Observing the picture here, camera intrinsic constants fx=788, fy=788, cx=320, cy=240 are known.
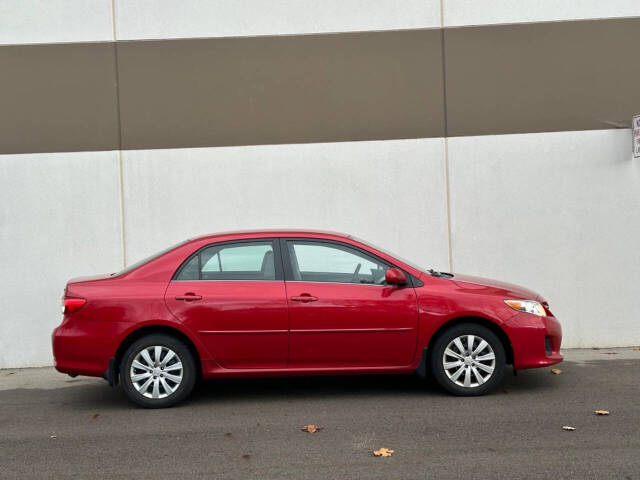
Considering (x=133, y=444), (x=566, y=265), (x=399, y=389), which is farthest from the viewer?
(x=566, y=265)

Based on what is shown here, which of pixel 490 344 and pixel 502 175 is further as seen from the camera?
pixel 502 175

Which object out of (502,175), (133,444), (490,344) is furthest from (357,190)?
(133,444)

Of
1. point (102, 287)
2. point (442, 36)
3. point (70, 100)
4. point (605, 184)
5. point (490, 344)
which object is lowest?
point (490, 344)

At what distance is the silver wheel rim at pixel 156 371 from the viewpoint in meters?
7.07

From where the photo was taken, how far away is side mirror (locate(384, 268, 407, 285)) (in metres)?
7.11

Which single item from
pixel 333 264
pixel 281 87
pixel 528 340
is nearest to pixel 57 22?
pixel 281 87

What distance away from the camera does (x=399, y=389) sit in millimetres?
7691

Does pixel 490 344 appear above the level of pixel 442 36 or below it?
below

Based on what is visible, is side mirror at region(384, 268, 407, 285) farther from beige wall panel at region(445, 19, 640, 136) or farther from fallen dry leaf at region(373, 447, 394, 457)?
beige wall panel at region(445, 19, 640, 136)

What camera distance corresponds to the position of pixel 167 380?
7.14m

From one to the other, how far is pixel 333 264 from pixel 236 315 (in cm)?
101

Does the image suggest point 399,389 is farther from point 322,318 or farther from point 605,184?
point 605,184

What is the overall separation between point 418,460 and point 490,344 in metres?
2.09

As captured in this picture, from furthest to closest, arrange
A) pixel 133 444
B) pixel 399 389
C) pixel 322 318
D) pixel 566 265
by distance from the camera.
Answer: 1. pixel 566 265
2. pixel 399 389
3. pixel 322 318
4. pixel 133 444
